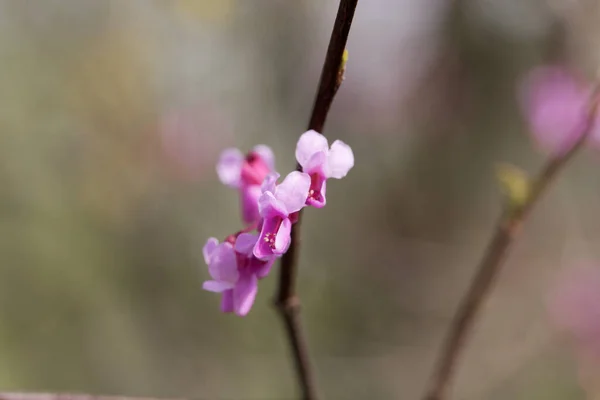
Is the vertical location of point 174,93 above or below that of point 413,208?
above

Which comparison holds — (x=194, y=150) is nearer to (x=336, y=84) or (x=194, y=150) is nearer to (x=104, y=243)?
(x=104, y=243)

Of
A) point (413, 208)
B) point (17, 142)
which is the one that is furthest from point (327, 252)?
point (17, 142)

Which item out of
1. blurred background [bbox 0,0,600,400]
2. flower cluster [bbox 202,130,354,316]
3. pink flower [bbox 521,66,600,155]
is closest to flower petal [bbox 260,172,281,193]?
flower cluster [bbox 202,130,354,316]

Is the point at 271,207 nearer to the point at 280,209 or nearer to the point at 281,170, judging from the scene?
the point at 280,209

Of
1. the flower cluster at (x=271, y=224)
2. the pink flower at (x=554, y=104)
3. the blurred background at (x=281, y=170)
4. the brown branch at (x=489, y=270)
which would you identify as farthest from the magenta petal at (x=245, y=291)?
the blurred background at (x=281, y=170)

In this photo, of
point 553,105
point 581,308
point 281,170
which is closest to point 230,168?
point 553,105

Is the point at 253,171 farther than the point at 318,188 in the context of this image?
Yes

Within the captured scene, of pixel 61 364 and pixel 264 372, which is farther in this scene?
pixel 264 372
